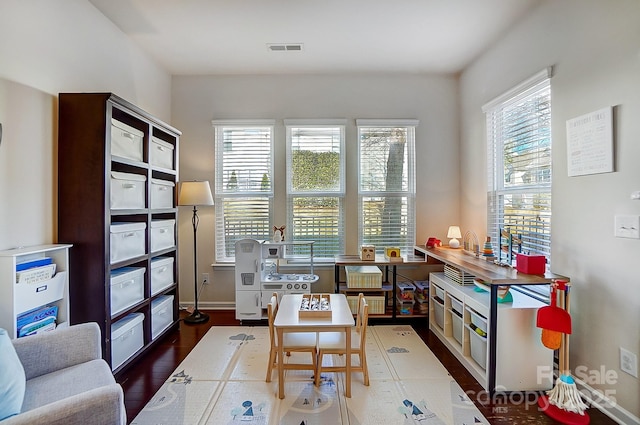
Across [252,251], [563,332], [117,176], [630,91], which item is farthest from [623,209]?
[117,176]

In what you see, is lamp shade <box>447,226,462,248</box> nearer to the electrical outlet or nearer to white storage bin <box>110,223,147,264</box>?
the electrical outlet

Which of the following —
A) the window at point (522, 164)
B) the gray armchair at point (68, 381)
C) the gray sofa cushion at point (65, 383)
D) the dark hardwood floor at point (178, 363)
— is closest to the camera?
the gray armchair at point (68, 381)

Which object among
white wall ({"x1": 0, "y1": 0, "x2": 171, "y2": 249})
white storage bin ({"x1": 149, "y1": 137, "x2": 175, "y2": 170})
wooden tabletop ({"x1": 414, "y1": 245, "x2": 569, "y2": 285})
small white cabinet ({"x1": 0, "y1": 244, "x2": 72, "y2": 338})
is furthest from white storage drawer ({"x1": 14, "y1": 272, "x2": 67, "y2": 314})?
wooden tabletop ({"x1": 414, "y1": 245, "x2": 569, "y2": 285})

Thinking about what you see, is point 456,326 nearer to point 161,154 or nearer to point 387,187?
point 387,187

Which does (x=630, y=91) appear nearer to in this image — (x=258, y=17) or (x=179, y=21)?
(x=258, y=17)

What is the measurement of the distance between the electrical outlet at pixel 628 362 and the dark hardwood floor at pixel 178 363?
0.34 metres

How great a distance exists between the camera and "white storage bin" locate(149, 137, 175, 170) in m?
2.72

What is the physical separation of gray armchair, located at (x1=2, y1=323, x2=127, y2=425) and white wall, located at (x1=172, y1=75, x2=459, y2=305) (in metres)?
2.00

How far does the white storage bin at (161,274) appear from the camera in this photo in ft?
8.88

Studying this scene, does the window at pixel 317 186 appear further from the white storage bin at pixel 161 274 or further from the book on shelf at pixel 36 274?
the book on shelf at pixel 36 274

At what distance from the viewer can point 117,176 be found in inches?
86.3

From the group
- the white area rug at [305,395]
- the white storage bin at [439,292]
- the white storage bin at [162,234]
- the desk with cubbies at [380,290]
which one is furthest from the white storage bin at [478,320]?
the white storage bin at [162,234]

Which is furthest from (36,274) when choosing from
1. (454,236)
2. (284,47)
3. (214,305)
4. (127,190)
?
(454,236)

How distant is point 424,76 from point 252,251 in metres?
2.94
